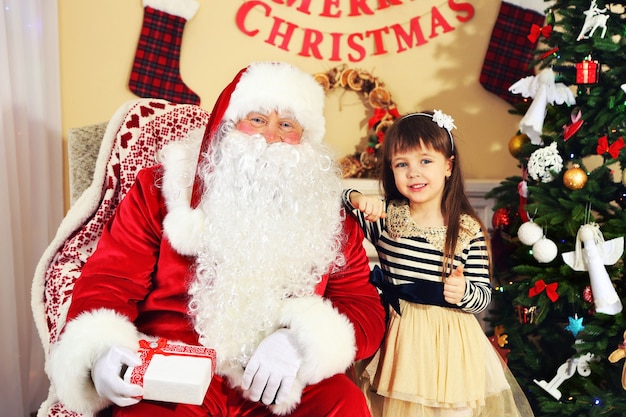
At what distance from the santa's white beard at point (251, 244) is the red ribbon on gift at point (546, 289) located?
98 centimetres

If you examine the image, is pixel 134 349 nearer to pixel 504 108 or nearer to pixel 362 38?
pixel 362 38

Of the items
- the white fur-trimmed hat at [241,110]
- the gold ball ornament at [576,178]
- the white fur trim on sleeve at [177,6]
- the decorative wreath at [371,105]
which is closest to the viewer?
the white fur-trimmed hat at [241,110]

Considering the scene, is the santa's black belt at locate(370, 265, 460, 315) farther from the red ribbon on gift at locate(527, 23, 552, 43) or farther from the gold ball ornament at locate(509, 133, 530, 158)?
the red ribbon on gift at locate(527, 23, 552, 43)

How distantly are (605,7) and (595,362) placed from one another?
143 cm

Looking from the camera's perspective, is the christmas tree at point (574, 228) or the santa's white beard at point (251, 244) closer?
the santa's white beard at point (251, 244)

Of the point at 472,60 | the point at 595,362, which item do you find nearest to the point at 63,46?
the point at 472,60

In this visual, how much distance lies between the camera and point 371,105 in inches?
119

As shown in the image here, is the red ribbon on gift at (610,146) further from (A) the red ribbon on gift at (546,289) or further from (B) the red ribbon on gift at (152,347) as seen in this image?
(B) the red ribbon on gift at (152,347)

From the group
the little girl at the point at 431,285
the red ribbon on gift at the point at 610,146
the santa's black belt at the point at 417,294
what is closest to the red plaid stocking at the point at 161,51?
the little girl at the point at 431,285

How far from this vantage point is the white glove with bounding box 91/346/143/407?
4.32 ft

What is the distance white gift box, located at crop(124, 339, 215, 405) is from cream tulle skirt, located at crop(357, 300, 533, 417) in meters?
0.71

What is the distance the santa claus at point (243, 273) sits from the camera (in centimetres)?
146

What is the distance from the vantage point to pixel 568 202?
6.91 feet

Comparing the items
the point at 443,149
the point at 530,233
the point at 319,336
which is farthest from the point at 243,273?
the point at 530,233
